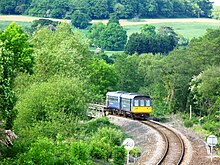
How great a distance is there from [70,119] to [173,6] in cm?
16850

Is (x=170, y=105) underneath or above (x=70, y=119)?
underneath

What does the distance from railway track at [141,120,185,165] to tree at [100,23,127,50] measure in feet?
327

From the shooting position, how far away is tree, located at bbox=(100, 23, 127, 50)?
14275cm

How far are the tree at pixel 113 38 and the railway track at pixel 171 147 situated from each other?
99.6 metres

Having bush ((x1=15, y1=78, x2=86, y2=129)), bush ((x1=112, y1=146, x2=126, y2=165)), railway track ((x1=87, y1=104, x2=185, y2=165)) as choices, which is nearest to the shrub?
bush ((x1=112, y1=146, x2=126, y2=165))

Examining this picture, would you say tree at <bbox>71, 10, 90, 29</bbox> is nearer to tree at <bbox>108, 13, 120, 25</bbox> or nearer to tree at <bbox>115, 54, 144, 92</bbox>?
tree at <bbox>108, 13, 120, 25</bbox>

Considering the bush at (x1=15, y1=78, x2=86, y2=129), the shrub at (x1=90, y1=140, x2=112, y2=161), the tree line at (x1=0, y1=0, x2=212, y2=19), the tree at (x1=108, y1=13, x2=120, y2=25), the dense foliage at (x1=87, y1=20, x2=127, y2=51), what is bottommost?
the dense foliage at (x1=87, y1=20, x2=127, y2=51)

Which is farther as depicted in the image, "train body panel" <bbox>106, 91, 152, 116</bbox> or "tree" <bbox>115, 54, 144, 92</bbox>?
"tree" <bbox>115, 54, 144, 92</bbox>

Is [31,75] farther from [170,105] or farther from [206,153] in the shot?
[170,105]

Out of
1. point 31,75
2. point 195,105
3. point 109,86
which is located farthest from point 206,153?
point 109,86

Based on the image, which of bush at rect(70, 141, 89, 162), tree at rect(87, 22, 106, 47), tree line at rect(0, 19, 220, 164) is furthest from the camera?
tree at rect(87, 22, 106, 47)

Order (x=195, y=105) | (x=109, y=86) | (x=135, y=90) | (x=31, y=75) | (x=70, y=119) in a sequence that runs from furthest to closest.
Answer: (x=135, y=90) < (x=109, y=86) < (x=195, y=105) < (x=31, y=75) < (x=70, y=119)

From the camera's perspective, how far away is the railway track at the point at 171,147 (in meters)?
28.2

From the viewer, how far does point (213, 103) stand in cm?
5103
